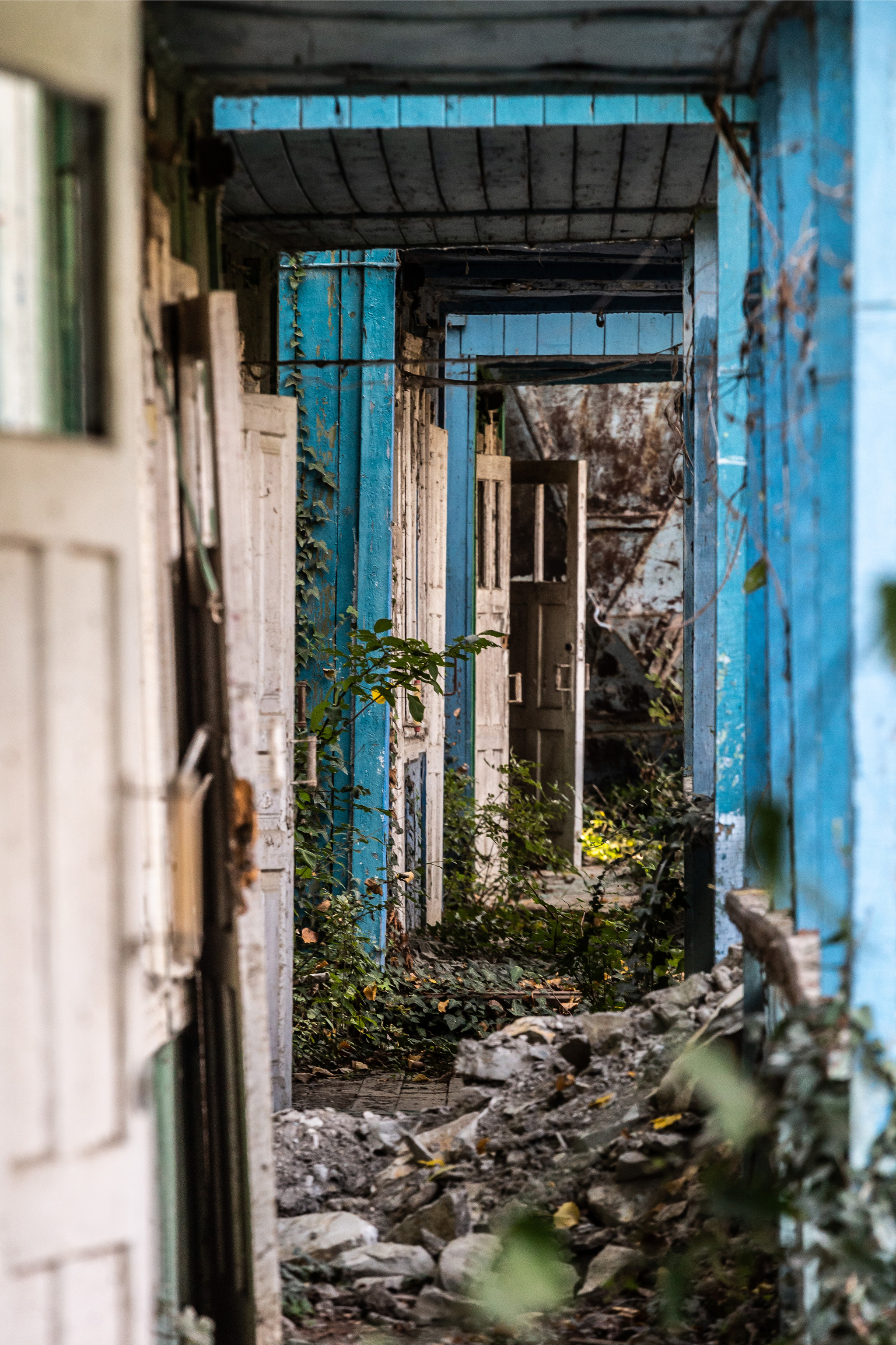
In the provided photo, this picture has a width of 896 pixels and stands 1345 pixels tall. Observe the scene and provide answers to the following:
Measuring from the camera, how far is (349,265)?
22.2 ft

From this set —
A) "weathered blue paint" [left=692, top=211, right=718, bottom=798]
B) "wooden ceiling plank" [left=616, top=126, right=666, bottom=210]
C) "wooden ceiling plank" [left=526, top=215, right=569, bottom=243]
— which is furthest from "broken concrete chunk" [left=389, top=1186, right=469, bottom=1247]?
"wooden ceiling plank" [left=526, top=215, right=569, bottom=243]

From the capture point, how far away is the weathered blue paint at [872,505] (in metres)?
2.62

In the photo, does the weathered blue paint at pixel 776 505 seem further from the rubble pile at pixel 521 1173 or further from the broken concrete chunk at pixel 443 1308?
the broken concrete chunk at pixel 443 1308

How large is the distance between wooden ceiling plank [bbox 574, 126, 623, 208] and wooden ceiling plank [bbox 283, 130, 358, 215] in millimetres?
956

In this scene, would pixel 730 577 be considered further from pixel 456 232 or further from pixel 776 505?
pixel 456 232

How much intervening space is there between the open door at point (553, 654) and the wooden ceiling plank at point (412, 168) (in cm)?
592

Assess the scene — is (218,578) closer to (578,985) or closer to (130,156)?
(130,156)

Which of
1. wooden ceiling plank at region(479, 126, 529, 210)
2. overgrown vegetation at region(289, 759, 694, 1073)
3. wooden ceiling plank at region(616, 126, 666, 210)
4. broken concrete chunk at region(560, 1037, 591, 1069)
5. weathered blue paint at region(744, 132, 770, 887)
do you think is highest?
wooden ceiling plank at region(616, 126, 666, 210)

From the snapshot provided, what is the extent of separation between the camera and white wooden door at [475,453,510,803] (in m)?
10.4

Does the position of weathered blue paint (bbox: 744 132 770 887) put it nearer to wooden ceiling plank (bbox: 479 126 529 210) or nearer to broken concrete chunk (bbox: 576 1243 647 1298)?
broken concrete chunk (bbox: 576 1243 647 1298)

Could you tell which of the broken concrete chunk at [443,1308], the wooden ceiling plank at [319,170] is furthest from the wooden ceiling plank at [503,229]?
the broken concrete chunk at [443,1308]

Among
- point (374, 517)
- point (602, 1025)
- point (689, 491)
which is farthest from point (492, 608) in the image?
point (602, 1025)

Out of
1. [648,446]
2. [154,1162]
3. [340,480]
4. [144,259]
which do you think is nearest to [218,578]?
[144,259]

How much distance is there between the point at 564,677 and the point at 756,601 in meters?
7.73
